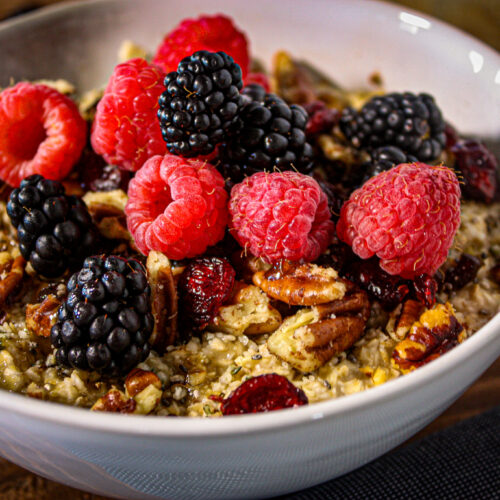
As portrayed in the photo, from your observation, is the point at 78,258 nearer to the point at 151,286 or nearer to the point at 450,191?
the point at 151,286

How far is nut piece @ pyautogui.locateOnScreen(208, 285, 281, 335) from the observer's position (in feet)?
3.77

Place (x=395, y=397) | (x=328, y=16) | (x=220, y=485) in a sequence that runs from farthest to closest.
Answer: (x=328, y=16)
(x=220, y=485)
(x=395, y=397)

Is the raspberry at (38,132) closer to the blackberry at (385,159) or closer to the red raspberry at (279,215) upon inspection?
the red raspberry at (279,215)

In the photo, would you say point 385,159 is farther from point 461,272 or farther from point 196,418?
point 196,418

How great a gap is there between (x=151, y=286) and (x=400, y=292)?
50 centimetres

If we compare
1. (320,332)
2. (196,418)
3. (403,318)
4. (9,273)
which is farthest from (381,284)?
(9,273)

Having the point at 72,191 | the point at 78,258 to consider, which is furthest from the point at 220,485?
the point at 72,191

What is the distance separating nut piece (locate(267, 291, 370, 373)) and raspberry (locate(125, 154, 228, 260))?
242 mm

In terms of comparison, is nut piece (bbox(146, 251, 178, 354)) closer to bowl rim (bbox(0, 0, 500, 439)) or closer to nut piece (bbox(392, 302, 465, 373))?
bowl rim (bbox(0, 0, 500, 439))

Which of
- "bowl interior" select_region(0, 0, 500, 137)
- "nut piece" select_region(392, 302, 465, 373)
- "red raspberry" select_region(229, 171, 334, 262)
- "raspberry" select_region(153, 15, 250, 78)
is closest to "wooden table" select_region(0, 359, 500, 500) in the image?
"nut piece" select_region(392, 302, 465, 373)

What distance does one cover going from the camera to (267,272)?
1.20 meters

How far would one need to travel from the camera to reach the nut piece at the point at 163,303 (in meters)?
1.14

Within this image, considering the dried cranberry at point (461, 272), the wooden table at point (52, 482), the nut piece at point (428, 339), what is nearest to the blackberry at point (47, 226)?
the wooden table at point (52, 482)

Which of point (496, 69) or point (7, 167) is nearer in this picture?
point (7, 167)
